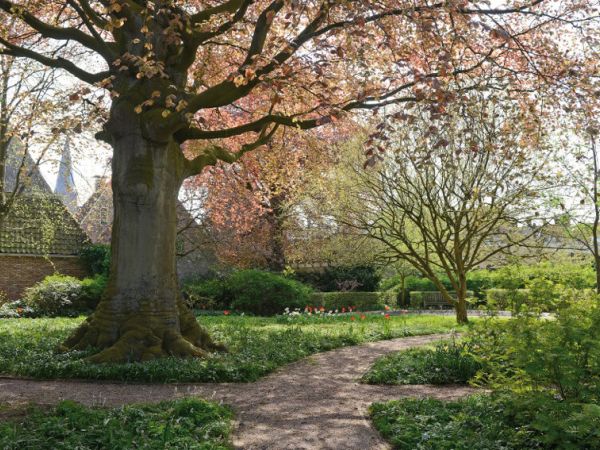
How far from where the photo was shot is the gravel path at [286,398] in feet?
17.5

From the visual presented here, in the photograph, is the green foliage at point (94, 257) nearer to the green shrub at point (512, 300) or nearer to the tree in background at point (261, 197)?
the tree in background at point (261, 197)

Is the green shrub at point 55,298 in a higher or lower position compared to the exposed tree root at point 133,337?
higher

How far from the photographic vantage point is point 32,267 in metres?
23.2

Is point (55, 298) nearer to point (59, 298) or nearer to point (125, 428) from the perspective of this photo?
point (59, 298)

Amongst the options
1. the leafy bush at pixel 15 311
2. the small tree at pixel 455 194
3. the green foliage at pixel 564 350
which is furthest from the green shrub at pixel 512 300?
the leafy bush at pixel 15 311

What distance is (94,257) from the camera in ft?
79.9

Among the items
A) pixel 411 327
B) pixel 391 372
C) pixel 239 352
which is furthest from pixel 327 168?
pixel 391 372

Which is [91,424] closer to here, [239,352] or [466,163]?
[239,352]

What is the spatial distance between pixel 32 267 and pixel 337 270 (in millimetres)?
13761

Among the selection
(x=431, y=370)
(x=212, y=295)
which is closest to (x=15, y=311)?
(x=212, y=295)

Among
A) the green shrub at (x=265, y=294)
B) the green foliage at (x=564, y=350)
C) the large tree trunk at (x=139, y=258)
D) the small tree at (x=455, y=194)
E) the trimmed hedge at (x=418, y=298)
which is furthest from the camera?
the trimmed hedge at (x=418, y=298)

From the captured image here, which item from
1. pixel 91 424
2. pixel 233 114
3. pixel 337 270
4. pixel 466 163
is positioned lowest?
pixel 91 424

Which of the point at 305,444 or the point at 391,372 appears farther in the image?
the point at 391,372

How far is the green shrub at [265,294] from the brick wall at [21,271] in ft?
24.6
